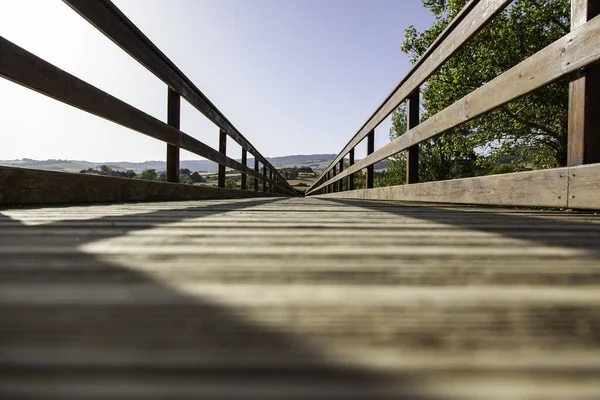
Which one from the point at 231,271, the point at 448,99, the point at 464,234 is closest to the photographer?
the point at 231,271

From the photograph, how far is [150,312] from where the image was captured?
0.46 m

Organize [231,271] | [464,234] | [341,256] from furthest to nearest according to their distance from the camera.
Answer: [464,234] < [341,256] < [231,271]

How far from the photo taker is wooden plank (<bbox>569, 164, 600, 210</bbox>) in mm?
1344

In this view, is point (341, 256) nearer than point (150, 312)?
No

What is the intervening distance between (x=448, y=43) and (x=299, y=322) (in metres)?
2.74

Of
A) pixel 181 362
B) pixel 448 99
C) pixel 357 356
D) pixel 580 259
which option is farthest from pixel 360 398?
pixel 448 99

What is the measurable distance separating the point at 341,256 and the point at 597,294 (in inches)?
15.5

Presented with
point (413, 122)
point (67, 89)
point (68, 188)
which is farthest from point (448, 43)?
point (68, 188)

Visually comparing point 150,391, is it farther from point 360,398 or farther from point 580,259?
point 580,259

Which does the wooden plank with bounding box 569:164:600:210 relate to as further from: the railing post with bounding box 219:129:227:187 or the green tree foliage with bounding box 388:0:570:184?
the green tree foliage with bounding box 388:0:570:184

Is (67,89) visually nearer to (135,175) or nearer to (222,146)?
(222,146)

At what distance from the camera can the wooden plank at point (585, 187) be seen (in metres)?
1.34

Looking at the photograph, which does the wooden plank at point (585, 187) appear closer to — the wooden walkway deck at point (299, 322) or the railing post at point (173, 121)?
the wooden walkway deck at point (299, 322)

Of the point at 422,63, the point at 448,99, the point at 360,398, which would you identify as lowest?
the point at 360,398
